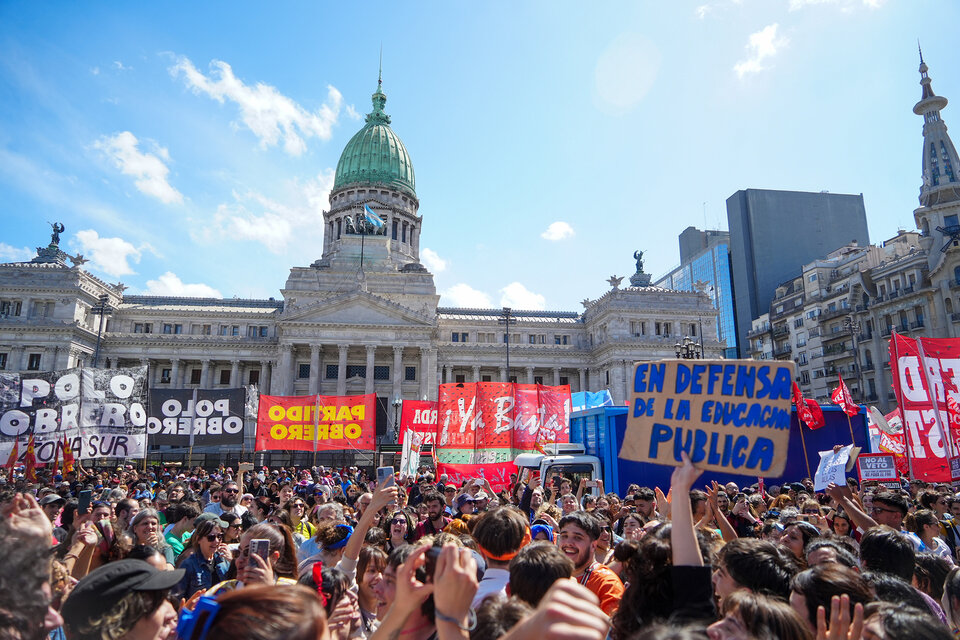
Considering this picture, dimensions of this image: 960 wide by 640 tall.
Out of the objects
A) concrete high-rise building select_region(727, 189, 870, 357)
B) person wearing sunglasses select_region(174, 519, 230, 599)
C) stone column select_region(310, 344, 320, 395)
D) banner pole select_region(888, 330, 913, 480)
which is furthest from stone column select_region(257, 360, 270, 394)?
concrete high-rise building select_region(727, 189, 870, 357)

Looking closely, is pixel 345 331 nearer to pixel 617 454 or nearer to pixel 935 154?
pixel 617 454

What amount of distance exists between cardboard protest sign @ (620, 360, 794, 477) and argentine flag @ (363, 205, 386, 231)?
217 feet

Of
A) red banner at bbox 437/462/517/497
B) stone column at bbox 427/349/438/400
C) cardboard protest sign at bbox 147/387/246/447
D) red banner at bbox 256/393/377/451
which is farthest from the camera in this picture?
stone column at bbox 427/349/438/400

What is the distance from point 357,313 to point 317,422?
31.8 meters

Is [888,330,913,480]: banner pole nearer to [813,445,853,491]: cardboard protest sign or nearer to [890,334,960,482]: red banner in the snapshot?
[890,334,960,482]: red banner

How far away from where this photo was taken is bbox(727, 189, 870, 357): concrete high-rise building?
80.9m

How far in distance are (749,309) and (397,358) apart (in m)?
51.5

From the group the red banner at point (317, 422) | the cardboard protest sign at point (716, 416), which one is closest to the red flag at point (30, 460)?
the red banner at point (317, 422)

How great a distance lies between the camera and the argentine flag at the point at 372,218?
68625 mm

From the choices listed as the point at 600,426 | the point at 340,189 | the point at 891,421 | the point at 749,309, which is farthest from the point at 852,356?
the point at 340,189

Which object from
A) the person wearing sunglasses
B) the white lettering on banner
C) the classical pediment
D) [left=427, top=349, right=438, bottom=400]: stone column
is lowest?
the person wearing sunglasses

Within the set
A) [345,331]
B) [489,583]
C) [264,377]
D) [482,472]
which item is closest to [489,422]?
[482,472]

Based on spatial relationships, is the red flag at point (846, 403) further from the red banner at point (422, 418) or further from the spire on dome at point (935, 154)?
the spire on dome at point (935, 154)

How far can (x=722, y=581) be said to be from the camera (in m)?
4.46
